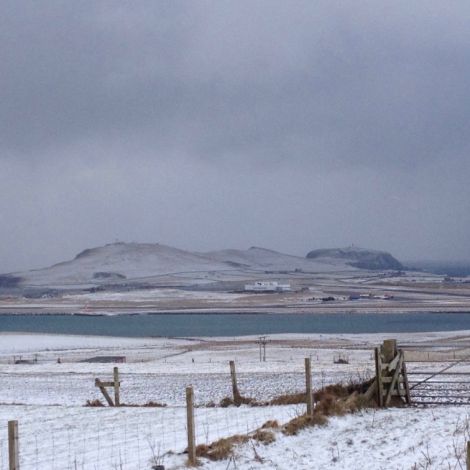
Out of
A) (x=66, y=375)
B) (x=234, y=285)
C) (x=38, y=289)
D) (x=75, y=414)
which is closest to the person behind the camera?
(x=75, y=414)

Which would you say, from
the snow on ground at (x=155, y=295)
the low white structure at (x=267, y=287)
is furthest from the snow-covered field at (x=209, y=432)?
the low white structure at (x=267, y=287)

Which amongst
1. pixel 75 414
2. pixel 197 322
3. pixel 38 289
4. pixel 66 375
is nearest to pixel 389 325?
pixel 197 322

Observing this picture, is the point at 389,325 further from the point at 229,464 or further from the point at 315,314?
the point at 229,464

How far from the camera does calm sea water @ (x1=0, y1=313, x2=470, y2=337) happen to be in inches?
2908

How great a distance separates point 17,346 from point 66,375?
31.1 meters

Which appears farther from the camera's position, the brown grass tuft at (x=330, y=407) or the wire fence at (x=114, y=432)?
the brown grass tuft at (x=330, y=407)

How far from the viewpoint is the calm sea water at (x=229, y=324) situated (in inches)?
2908

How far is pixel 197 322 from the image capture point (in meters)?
89.9

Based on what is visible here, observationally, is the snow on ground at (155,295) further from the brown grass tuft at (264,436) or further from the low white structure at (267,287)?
the brown grass tuft at (264,436)

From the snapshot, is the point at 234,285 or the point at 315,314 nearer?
the point at 315,314

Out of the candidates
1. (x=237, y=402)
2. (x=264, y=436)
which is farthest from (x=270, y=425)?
(x=237, y=402)

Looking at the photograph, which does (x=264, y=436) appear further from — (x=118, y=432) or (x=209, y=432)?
(x=118, y=432)

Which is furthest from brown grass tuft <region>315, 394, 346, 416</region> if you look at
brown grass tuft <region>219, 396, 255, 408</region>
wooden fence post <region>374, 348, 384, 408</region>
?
brown grass tuft <region>219, 396, 255, 408</region>

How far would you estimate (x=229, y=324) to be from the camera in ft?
281
